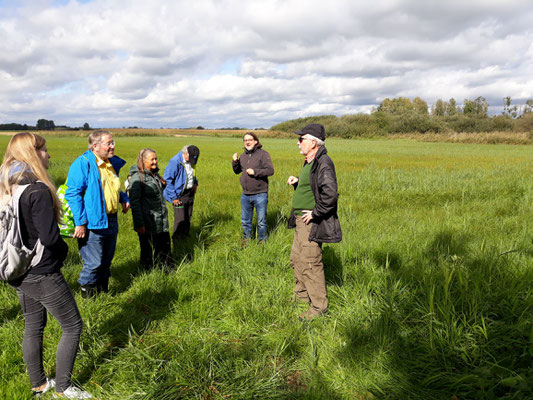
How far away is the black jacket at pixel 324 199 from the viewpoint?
3.61 meters

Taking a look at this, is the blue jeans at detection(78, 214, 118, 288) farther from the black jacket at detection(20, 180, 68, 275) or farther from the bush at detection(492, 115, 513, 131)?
the bush at detection(492, 115, 513, 131)

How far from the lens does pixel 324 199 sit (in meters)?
3.61

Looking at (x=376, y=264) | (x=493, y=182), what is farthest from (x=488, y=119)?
(x=376, y=264)

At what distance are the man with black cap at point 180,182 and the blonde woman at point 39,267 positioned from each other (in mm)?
3763

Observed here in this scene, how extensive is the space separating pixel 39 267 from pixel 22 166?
699mm

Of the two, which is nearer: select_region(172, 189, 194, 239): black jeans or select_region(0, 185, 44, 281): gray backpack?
select_region(0, 185, 44, 281): gray backpack

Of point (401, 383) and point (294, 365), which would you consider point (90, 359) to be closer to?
point (294, 365)

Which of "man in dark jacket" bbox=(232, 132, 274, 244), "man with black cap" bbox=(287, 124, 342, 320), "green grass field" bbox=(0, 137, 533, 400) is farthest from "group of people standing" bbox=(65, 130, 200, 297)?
"man with black cap" bbox=(287, 124, 342, 320)

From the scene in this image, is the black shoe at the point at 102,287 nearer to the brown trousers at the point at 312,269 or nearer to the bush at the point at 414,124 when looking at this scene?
the brown trousers at the point at 312,269

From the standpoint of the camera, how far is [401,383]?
2.77 meters

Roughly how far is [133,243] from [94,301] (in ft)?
8.46

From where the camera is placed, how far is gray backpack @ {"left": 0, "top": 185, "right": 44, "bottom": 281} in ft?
7.44

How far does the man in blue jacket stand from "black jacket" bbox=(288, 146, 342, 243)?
2.19 metres

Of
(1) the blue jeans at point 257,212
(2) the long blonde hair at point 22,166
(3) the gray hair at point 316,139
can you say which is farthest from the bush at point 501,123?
(2) the long blonde hair at point 22,166
